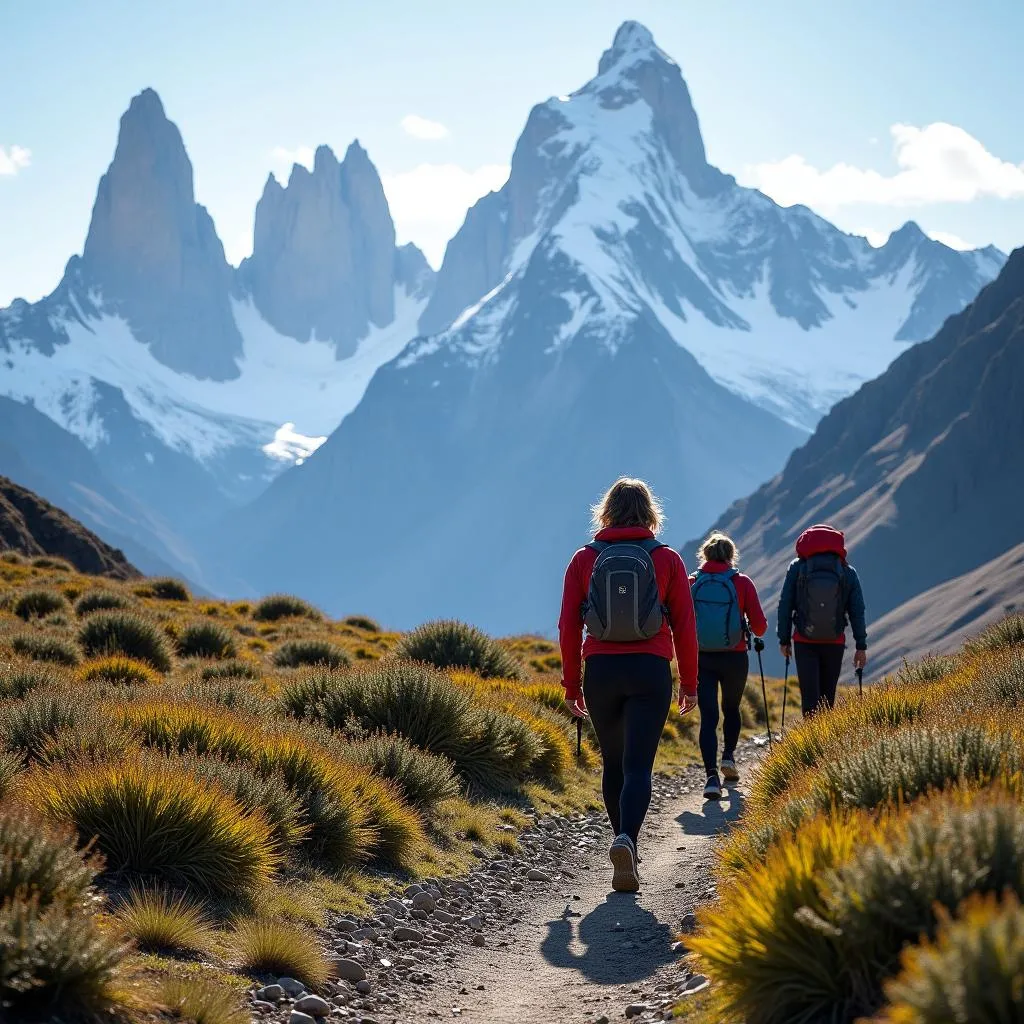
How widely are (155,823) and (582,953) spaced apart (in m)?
2.94

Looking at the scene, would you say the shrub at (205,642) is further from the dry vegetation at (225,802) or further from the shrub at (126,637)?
the dry vegetation at (225,802)

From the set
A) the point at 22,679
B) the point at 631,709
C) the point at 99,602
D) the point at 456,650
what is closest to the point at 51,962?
the point at 631,709

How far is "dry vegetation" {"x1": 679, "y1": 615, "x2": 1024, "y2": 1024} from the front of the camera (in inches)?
136

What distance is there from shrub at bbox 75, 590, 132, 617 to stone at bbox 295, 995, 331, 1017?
59.5 ft

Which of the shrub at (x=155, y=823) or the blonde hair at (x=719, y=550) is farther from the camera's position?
the blonde hair at (x=719, y=550)

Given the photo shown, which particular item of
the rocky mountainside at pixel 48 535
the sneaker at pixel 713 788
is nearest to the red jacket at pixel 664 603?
the sneaker at pixel 713 788

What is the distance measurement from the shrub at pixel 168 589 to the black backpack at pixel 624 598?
25.1m

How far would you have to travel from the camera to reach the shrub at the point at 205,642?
2034 cm

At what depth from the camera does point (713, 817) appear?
511 inches

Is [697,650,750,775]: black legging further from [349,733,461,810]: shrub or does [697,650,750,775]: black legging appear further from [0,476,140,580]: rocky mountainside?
[0,476,140,580]: rocky mountainside

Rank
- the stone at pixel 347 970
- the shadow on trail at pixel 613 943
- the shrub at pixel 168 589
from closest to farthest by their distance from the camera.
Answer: the stone at pixel 347 970
the shadow on trail at pixel 613 943
the shrub at pixel 168 589

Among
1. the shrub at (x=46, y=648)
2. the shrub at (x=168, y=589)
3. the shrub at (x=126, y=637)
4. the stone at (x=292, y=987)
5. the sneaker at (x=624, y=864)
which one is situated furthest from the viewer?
the shrub at (x=168, y=589)

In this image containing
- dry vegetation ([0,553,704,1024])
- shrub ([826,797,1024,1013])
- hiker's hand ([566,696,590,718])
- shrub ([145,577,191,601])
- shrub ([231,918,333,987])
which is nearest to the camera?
shrub ([826,797,1024,1013])

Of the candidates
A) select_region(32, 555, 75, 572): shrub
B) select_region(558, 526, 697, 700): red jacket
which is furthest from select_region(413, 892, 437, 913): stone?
select_region(32, 555, 75, 572): shrub
